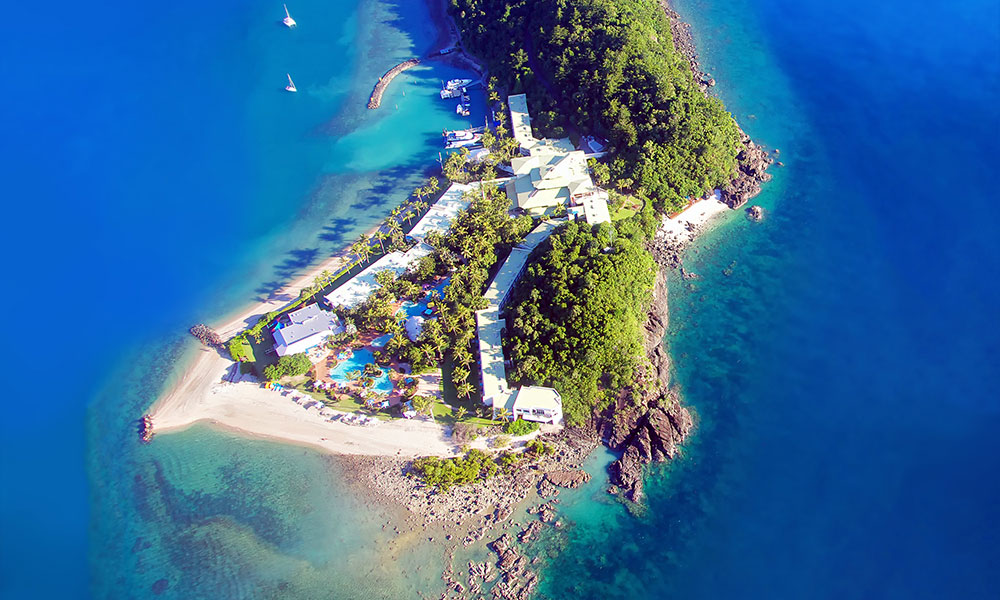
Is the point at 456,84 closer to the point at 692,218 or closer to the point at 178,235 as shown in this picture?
the point at 692,218

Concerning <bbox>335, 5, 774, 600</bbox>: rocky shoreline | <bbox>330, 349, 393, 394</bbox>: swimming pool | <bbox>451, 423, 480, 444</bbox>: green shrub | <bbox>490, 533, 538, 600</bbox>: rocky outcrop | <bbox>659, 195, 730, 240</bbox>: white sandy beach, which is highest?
<bbox>659, 195, 730, 240</bbox>: white sandy beach

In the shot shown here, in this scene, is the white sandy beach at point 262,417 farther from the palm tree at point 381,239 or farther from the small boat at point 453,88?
the small boat at point 453,88

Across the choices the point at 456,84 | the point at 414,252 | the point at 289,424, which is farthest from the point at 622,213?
the point at 289,424

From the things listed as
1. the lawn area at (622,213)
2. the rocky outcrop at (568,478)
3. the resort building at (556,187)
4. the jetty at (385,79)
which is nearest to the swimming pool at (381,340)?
the resort building at (556,187)

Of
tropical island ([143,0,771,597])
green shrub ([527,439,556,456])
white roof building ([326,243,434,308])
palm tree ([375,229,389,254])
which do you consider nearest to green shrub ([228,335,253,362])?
tropical island ([143,0,771,597])

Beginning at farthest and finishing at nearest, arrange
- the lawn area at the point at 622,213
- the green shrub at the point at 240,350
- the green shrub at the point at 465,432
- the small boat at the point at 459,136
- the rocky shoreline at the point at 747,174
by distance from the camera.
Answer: the small boat at the point at 459,136, the rocky shoreline at the point at 747,174, the lawn area at the point at 622,213, the green shrub at the point at 240,350, the green shrub at the point at 465,432

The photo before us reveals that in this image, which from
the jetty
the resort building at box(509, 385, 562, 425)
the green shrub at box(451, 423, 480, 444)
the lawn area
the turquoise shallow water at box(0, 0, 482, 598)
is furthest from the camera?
the jetty

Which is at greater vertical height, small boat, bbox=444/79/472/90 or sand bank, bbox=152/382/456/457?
small boat, bbox=444/79/472/90

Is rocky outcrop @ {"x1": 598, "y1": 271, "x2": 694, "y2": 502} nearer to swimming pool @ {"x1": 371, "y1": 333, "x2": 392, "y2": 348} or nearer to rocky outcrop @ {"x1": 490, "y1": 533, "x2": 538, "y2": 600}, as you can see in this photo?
rocky outcrop @ {"x1": 490, "y1": 533, "x2": 538, "y2": 600}
